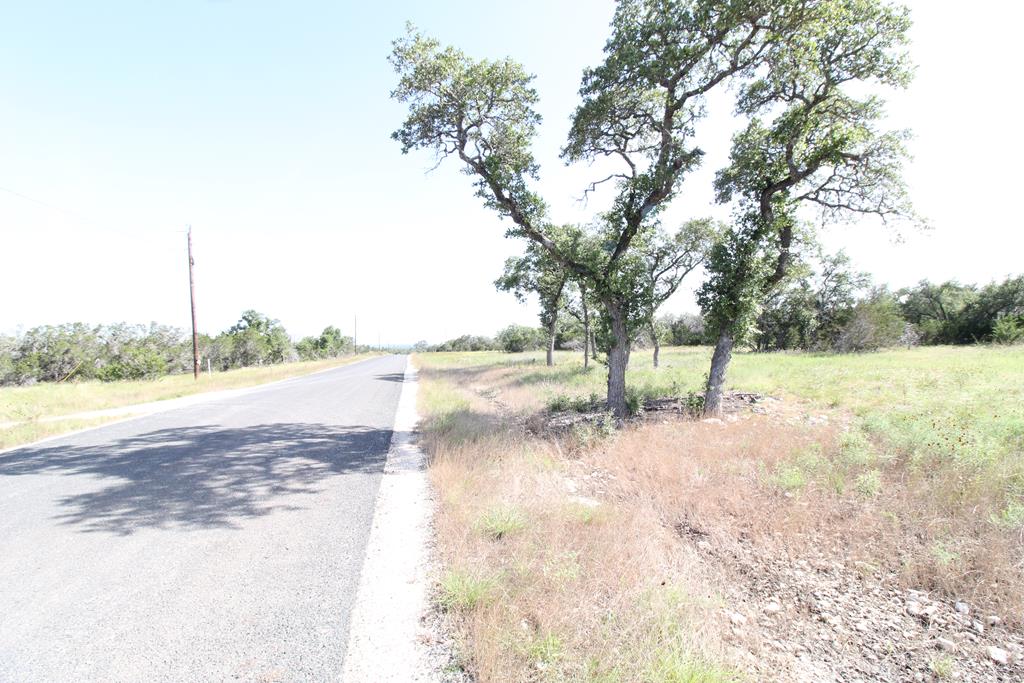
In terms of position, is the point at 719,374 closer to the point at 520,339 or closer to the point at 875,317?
the point at 875,317

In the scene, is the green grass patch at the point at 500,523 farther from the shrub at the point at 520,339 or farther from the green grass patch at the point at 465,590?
the shrub at the point at 520,339

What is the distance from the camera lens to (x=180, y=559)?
3.77m

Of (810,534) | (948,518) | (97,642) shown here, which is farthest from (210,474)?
(948,518)

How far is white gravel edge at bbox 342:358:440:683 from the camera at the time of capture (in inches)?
100

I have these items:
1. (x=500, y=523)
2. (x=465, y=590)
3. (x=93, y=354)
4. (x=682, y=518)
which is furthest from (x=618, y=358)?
(x=93, y=354)

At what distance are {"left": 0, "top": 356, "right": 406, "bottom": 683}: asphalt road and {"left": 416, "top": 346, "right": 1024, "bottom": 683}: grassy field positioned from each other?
3.42 feet

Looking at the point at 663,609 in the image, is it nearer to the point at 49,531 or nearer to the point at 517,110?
the point at 49,531

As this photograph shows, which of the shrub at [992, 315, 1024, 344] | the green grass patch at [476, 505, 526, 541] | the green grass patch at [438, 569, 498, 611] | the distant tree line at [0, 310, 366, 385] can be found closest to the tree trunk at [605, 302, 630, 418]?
the green grass patch at [476, 505, 526, 541]

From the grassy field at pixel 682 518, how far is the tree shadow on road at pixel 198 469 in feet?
6.11

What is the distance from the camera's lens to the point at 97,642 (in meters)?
2.69

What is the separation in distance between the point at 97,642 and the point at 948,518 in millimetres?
7364

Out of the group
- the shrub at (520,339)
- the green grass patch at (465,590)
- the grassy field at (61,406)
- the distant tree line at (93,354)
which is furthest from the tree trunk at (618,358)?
the shrub at (520,339)

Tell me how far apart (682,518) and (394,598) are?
334 centimetres

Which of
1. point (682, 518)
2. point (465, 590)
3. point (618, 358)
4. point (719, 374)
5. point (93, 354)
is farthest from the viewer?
point (93, 354)
